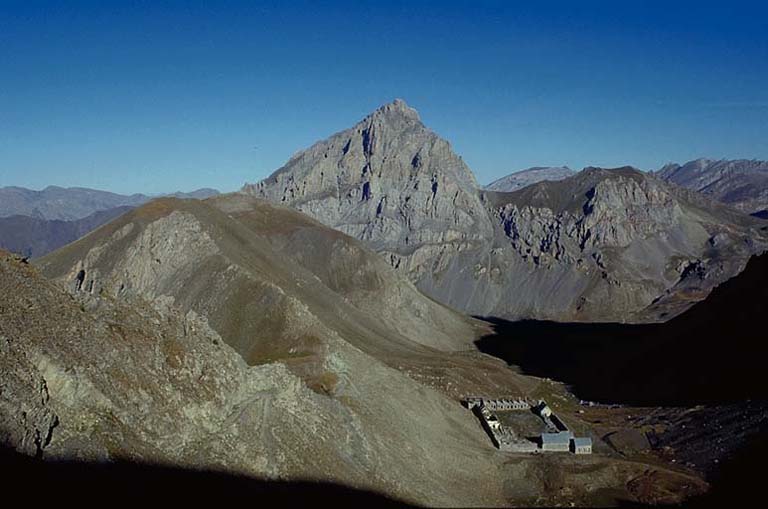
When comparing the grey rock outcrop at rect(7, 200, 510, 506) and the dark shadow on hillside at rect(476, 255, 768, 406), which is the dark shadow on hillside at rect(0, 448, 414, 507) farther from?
the dark shadow on hillside at rect(476, 255, 768, 406)

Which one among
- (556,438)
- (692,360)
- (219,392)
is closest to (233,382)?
(219,392)

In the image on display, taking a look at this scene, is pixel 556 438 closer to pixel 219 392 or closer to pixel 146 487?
pixel 219 392

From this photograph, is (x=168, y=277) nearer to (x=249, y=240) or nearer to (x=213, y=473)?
(x=249, y=240)

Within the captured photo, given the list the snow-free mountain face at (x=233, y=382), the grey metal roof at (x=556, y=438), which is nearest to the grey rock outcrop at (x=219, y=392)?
the snow-free mountain face at (x=233, y=382)

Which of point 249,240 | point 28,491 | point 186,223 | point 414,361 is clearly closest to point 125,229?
point 186,223

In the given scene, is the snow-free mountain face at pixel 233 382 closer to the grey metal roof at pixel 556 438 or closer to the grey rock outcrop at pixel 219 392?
the grey rock outcrop at pixel 219 392

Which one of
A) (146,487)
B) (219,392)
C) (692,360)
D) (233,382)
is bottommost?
(146,487)
